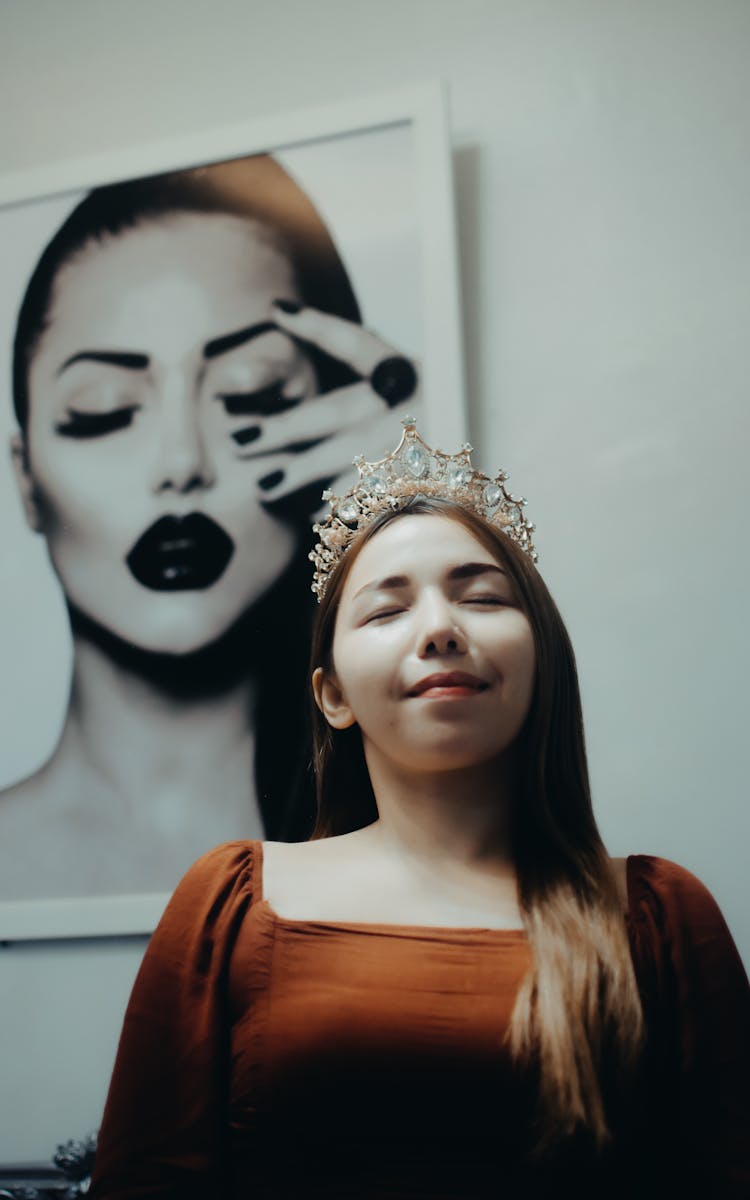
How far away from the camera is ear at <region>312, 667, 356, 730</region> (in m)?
1.09

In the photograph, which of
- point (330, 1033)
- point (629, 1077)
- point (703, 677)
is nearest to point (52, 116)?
point (703, 677)

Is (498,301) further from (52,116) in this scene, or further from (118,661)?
(52,116)

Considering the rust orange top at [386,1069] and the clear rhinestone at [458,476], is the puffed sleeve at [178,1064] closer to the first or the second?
the rust orange top at [386,1069]

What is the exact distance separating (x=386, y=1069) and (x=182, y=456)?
101 centimetres

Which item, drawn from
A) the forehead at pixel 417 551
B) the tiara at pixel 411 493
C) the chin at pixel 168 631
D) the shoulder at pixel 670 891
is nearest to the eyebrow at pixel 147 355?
the chin at pixel 168 631

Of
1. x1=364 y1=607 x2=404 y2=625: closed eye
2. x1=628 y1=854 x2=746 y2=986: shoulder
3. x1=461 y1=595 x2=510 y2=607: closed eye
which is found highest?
x1=461 y1=595 x2=510 y2=607: closed eye

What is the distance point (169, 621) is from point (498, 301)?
0.70 m

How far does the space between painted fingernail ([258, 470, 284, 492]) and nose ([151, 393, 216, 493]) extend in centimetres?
8

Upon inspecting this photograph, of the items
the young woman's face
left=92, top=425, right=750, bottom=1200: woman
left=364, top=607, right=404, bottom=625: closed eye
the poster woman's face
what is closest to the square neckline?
left=92, top=425, right=750, bottom=1200: woman

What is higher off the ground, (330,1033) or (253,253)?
(253,253)

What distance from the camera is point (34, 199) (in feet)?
5.71

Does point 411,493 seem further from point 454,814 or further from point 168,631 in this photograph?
point 168,631

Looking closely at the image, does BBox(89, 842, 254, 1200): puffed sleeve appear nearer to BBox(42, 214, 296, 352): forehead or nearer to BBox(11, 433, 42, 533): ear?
BBox(11, 433, 42, 533): ear

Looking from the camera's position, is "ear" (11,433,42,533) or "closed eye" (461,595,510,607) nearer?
"closed eye" (461,595,510,607)
